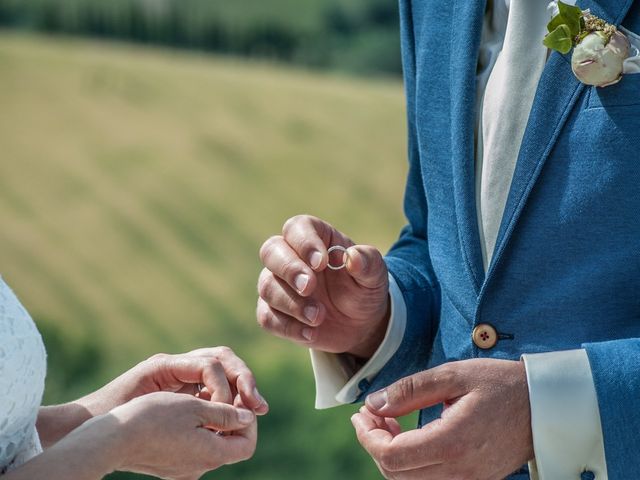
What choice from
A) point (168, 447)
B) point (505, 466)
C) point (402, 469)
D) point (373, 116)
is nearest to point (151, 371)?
point (168, 447)

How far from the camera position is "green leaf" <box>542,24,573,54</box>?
5.12 ft

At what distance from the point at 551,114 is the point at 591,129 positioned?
7cm

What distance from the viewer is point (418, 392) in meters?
1.49

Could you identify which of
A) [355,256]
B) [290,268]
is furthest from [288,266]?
[355,256]

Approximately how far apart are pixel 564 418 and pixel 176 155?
29.9ft

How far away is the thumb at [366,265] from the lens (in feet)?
5.66

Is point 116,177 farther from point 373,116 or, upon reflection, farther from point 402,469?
point 402,469

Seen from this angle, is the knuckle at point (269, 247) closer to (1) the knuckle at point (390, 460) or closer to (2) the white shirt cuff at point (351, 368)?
(2) the white shirt cuff at point (351, 368)

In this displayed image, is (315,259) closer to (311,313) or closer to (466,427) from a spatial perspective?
(311,313)

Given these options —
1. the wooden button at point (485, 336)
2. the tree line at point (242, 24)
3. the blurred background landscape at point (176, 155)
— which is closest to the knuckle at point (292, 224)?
the wooden button at point (485, 336)

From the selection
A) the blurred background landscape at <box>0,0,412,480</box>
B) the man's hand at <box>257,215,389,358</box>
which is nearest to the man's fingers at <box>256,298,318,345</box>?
the man's hand at <box>257,215,389,358</box>

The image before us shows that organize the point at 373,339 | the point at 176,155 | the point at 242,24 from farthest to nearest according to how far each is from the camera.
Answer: the point at 176,155
the point at 242,24
the point at 373,339

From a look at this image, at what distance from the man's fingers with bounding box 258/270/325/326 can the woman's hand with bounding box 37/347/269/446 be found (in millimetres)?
131

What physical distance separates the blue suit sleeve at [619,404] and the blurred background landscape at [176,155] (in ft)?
22.7
